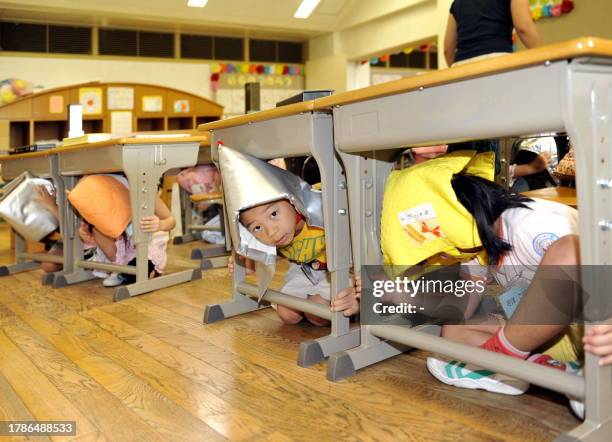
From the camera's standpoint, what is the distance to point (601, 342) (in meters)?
0.99

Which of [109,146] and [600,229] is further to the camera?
[109,146]

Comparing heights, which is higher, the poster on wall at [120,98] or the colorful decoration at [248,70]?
the colorful decoration at [248,70]

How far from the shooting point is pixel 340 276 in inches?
63.6

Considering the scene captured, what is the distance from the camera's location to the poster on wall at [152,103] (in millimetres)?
7133

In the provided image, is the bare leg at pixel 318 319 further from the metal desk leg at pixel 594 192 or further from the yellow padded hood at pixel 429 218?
the metal desk leg at pixel 594 192

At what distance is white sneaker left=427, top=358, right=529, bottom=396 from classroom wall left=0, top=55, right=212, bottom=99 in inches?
244

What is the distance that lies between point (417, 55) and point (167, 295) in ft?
24.0

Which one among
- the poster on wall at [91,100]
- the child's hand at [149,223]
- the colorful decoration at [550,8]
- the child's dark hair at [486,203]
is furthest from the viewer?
the poster on wall at [91,100]

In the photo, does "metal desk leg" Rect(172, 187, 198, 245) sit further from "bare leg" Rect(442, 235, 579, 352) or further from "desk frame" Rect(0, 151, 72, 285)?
"bare leg" Rect(442, 235, 579, 352)

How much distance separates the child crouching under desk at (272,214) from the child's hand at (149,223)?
886 mm

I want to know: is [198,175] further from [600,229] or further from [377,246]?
[600,229]

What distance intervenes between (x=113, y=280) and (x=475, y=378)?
6.47 ft

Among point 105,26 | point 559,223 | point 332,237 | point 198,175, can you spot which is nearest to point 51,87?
point 105,26

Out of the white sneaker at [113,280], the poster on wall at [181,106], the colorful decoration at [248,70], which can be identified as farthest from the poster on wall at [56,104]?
the white sneaker at [113,280]
